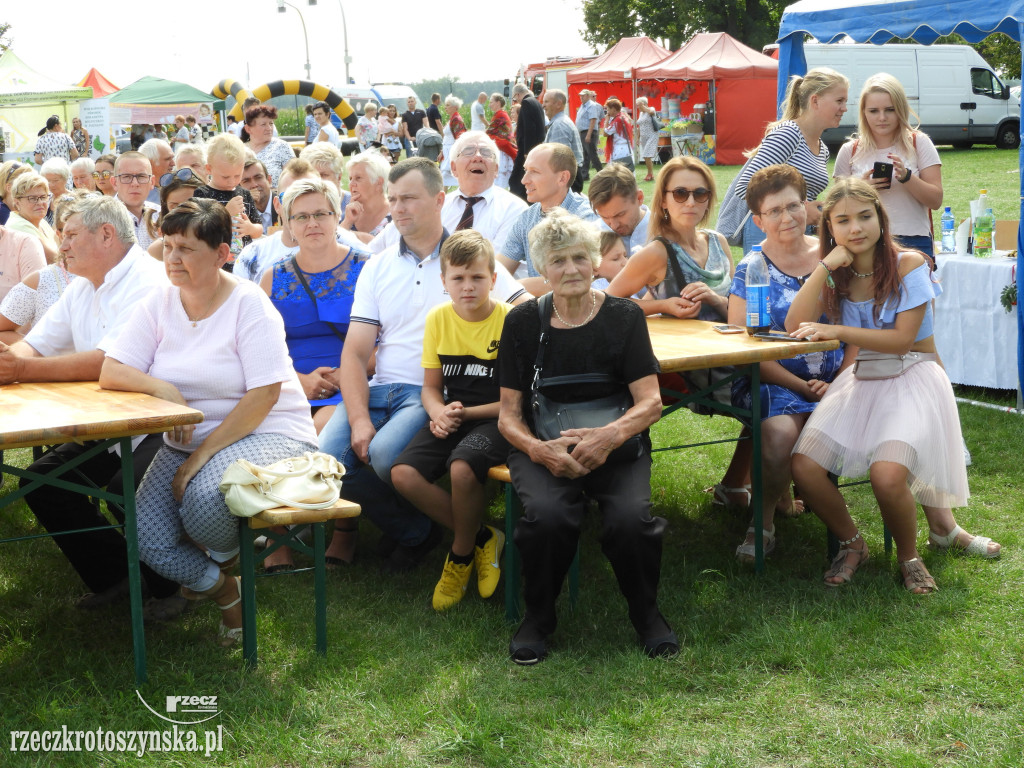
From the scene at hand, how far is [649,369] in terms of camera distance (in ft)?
11.2

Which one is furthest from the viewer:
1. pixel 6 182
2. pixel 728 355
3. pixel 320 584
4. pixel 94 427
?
pixel 6 182

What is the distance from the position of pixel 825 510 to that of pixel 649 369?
0.90 metres

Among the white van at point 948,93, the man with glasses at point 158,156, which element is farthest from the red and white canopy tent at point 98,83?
the man with glasses at point 158,156

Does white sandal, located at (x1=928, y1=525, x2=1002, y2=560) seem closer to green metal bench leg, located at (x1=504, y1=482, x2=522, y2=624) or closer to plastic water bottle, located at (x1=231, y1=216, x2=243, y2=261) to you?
green metal bench leg, located at (x1=504, y1=482, x2=522, y2=624)

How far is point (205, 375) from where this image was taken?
3465 mm

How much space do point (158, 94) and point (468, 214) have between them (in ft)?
75.4

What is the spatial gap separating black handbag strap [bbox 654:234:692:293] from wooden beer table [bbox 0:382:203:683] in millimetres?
2065

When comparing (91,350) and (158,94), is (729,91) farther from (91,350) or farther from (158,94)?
(91,350)

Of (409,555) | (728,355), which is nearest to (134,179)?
(409,555)

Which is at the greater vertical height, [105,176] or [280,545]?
[105,176]

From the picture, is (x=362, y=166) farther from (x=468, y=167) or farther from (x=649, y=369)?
(x=649, y=369)

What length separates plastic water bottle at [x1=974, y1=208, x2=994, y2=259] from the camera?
6148 millimetres

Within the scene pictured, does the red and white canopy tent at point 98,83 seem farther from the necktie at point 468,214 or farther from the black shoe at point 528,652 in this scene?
the black shoe at point 528,652

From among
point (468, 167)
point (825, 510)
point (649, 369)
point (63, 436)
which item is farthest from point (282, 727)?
point (468, 167)
